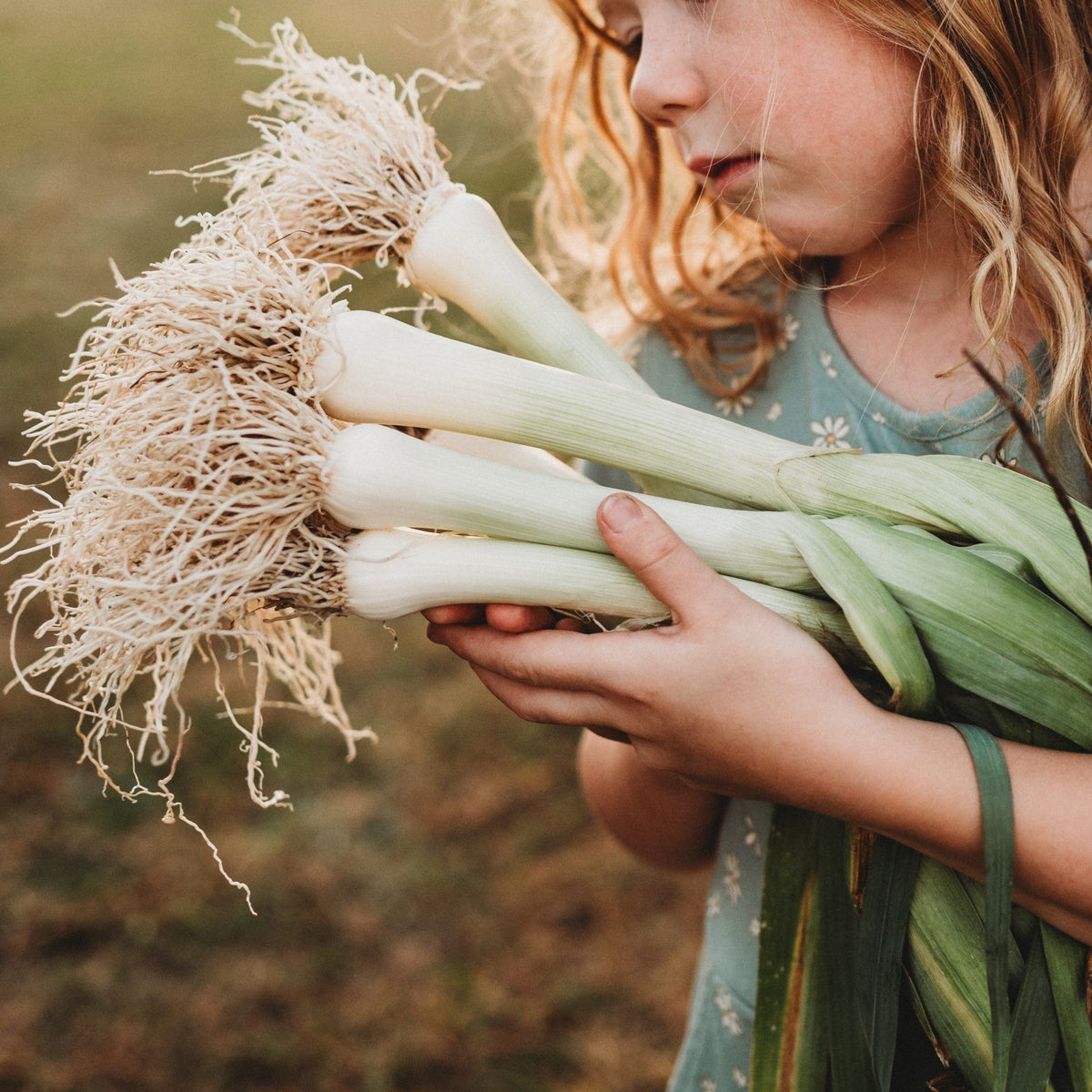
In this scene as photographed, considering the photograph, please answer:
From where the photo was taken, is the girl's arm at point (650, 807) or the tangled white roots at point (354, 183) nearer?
the tangled white roots at point (354, 183)

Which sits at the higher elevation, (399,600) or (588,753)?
(399,600)

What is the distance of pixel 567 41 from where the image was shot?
1.11 meters

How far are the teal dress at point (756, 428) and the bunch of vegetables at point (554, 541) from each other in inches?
8.1

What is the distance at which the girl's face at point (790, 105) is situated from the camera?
2.51ft

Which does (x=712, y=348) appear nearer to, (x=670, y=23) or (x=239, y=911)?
(x=670, y=23)

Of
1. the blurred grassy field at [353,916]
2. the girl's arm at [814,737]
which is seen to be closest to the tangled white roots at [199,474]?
the girl's arm at [814,737]

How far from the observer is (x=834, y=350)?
94 cm

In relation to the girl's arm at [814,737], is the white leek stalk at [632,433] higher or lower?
higher

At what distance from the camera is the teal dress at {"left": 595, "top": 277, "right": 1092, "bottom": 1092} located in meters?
0.88

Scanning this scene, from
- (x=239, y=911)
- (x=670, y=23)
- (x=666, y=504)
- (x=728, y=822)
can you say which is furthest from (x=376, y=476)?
(x=239, y=911)

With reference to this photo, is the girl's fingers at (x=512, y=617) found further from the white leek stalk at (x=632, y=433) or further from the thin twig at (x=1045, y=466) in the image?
the thin twig at (x=1045, y=466)

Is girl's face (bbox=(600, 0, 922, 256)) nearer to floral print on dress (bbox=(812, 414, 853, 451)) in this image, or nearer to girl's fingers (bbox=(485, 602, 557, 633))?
floral print on dress (bbox=(812, 414, 853, 451))

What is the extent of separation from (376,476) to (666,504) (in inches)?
7.9

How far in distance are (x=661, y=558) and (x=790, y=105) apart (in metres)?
0.38
